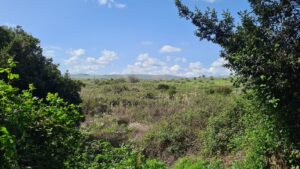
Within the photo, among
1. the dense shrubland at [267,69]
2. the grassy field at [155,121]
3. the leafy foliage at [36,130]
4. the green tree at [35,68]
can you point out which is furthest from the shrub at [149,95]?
the leafy foliage at [36,130]

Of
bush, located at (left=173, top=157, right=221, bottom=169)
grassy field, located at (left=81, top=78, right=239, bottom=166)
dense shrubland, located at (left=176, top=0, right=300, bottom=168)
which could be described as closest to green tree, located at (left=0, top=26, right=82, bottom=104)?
grassy field, located at (left=81, top=78, right=239, bottom=166)

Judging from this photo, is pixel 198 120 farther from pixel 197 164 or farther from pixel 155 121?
pixel 197 164

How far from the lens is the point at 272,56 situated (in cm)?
1024

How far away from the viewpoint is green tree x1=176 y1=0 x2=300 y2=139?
10.1m

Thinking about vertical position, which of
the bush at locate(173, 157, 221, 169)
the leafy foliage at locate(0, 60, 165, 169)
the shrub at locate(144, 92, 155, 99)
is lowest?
the bush at locate(173, 157, 221, 169)

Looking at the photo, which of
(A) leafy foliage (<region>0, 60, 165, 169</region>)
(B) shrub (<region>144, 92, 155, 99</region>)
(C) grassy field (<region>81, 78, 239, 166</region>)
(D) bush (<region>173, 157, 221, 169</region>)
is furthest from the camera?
(B) shrub (<region>144, 92, 155, 99</region>)

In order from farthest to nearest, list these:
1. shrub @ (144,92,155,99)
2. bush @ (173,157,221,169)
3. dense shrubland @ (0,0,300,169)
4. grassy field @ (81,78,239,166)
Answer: shrub @ (144,92,155,99) → grassy field @ (81,78,239,166) → bush @ (173,157,221,169) → dense shrubland @ (0,0,300,169)

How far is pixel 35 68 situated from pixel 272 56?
1447 cm

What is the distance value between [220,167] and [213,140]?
2760 millimetres

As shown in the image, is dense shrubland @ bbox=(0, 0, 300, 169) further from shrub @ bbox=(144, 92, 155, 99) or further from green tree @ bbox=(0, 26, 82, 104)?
shrub @ bbox=(144, 92, 155, 99)

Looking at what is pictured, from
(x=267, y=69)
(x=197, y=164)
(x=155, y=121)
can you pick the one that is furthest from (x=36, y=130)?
(x=155, y=121)

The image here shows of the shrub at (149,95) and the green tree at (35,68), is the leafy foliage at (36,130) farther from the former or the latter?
the shrub at (149,95)

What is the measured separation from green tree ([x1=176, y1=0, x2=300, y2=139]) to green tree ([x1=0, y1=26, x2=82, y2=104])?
12.0 m

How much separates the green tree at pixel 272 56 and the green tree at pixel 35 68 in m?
12.0
